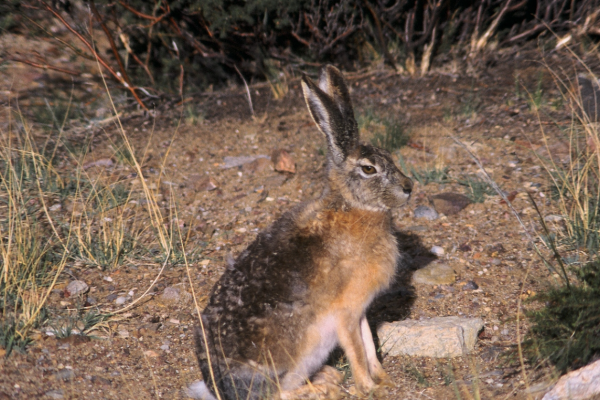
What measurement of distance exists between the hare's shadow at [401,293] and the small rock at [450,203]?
439mm

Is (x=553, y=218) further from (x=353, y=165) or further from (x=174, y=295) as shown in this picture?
(x=174, y=295)

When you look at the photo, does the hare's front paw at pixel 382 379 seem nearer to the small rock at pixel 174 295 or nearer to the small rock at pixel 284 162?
the small rock at pixel 174 295

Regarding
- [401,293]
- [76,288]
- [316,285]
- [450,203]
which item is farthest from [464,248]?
[76,288]

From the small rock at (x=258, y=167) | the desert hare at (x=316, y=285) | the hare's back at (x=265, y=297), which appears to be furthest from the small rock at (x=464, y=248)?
the small rock at (x=258, y=167)

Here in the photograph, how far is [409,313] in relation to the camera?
437 cm

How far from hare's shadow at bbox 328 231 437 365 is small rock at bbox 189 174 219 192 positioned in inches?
83.2

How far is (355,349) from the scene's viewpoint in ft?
11.5

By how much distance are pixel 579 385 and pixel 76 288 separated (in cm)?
360

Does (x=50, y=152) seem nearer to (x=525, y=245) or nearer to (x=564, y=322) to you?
(x=525, y=245)

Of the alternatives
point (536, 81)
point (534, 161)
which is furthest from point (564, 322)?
point (536, 81)

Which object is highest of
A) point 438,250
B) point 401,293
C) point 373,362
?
point 373,362

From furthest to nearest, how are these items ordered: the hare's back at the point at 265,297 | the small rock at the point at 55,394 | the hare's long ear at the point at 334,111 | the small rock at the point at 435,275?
the small rock at the point at 435,275 → the hare's long ear at the point at 334,111 → the small rock at the point at 55,394 → the hare's back at the point at 265,297

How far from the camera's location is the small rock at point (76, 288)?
4.44 m

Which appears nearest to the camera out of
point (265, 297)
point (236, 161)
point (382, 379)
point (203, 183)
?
point (265, 297)
